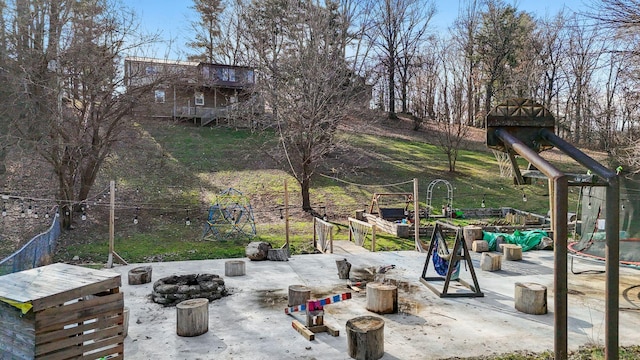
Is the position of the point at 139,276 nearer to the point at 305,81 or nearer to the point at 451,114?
the point at 305,81

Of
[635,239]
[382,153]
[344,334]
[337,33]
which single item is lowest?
[344,334]

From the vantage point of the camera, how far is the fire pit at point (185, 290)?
7.83 metres

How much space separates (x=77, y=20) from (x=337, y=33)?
13.1 m

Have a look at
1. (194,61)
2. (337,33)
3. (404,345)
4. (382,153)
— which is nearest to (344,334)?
(404,345)

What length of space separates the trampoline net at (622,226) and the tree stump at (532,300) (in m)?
4.66

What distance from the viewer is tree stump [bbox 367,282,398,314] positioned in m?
7.16

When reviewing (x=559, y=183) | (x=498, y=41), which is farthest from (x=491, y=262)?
(x=498, y=41)

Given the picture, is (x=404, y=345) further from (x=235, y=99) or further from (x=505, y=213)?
(x=235, y=99)

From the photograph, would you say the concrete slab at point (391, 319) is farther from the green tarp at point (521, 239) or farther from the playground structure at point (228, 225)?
the playground structure at point (228, 225)

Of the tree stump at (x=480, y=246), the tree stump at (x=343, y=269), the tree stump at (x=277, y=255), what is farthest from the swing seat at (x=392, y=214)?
the tree stump at (x=343, y=269)

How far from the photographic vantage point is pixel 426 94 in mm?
30453

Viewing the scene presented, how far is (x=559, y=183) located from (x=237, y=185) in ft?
60.3

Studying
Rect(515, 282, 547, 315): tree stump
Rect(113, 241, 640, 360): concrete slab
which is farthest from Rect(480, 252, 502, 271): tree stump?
Rect(515, 282, 547, 315): tree stump

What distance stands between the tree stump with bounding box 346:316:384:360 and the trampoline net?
8030 millimetres
